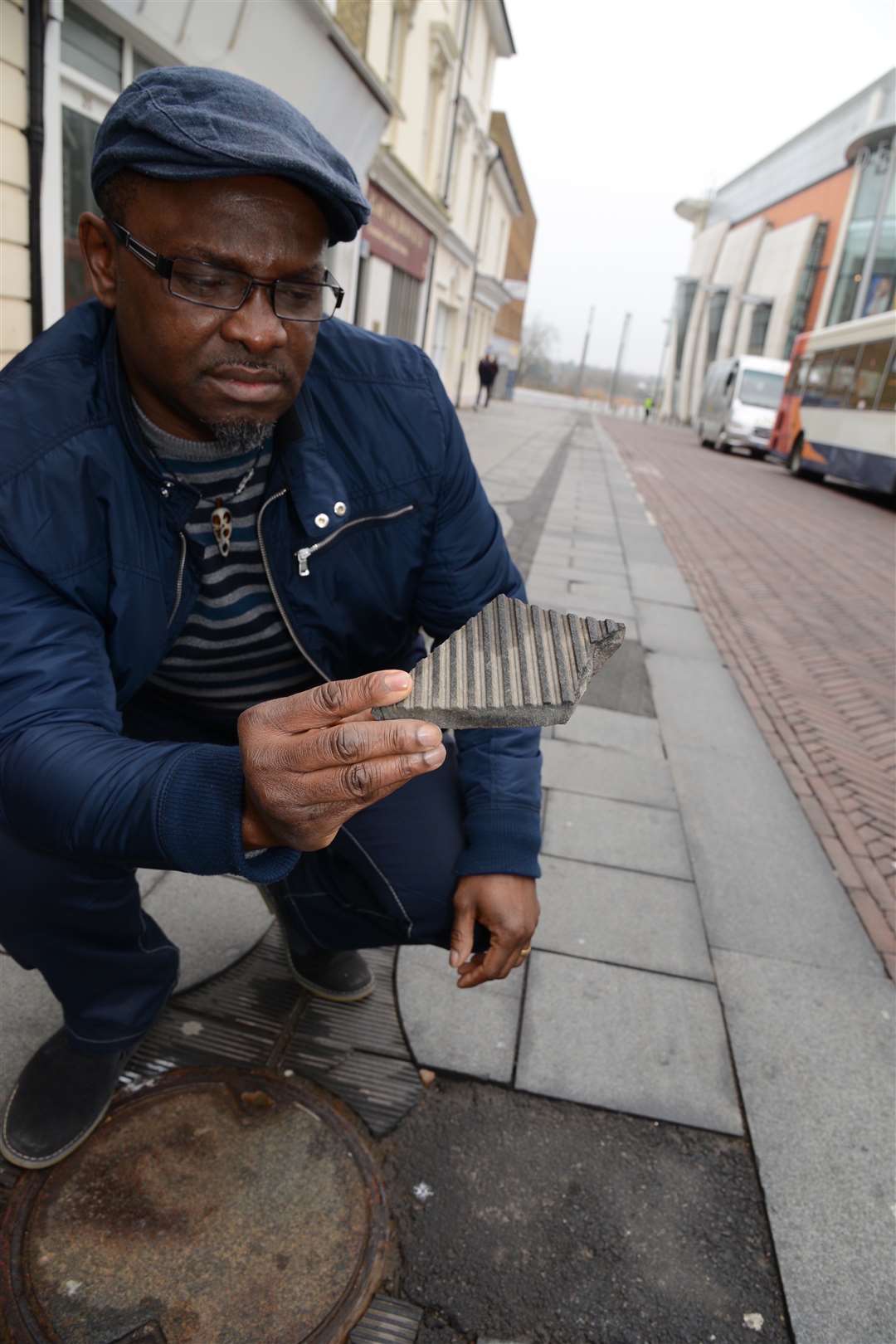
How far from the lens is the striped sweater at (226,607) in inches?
71.1

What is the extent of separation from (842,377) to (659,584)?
526 inches

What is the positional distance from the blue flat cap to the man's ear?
0.28ft

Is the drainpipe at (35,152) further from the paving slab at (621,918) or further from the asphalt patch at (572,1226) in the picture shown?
the asphalt patch at (572,1226)

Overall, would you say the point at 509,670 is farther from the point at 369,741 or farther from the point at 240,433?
the point at 240,433

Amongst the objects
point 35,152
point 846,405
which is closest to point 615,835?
point 35,152

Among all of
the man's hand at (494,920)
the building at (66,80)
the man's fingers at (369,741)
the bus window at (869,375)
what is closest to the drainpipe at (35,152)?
the building at (66,80)

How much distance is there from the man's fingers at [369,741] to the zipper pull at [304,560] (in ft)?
2.54

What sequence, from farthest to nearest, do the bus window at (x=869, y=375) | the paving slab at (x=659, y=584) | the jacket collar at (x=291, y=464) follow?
the bus window at (x=869, y=375) < the paving slab at (x=659, y=584) < the jacket collar at (x=291, y=464)

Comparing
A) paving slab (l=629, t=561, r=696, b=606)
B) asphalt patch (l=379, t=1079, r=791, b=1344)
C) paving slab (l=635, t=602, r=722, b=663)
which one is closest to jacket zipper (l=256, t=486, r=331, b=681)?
asphalt patch (l=379, t=1079, r=791, b=1344)

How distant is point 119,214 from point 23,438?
44cm

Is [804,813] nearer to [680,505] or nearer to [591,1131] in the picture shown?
[591,1131]

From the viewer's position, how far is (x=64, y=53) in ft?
19.6

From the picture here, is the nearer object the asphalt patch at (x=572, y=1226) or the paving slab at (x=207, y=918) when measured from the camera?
the asphalt patch at (x=572, y=1226)

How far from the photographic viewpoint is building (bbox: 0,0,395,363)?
5480 millimetres
